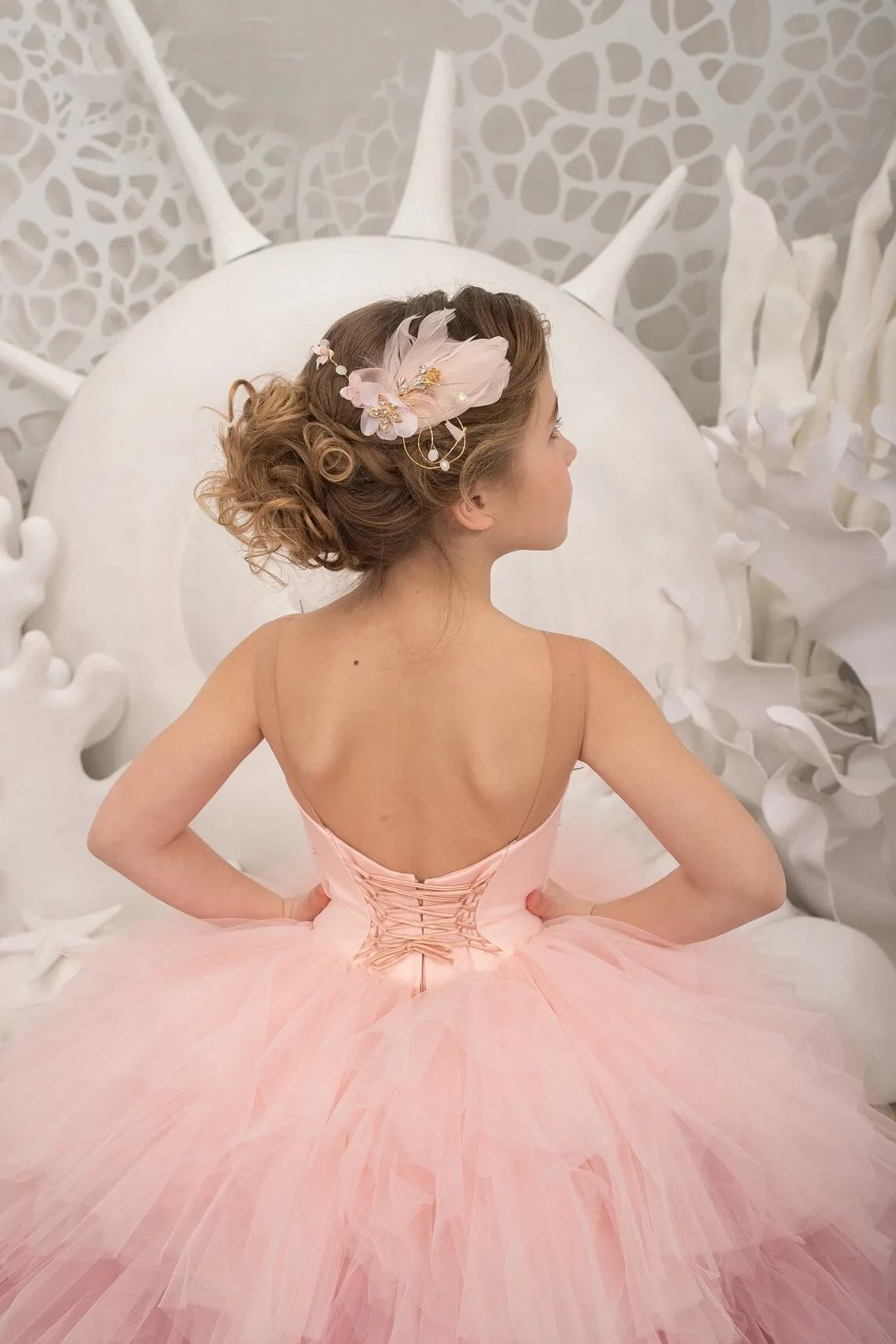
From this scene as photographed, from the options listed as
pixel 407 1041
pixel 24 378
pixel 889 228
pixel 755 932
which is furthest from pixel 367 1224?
pixel 889 228

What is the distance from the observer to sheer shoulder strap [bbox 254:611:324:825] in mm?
1079

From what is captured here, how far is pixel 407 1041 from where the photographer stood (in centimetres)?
93

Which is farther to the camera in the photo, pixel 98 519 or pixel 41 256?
pixel 41 256

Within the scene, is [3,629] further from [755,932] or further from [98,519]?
[755,932]

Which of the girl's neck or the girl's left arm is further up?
the girl's neck

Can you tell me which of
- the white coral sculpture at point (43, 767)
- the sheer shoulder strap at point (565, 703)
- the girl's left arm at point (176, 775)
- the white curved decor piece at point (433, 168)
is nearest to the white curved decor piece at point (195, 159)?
the white curved decor piece at point (433, 168)

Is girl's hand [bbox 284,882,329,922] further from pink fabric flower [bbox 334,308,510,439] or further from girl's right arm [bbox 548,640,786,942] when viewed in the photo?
pink fabric flower [bbox 334,308,510,439]

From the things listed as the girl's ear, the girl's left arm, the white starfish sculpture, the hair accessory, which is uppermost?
the hair accessory

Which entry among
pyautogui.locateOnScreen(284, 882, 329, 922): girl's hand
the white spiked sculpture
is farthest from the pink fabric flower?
the white spiked sculpture

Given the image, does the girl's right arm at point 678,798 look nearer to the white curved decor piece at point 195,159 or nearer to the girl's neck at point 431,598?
the girl's neck at point 431,598

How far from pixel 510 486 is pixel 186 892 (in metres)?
0.54

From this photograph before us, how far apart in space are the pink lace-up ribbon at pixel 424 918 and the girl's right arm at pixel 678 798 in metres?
0.18

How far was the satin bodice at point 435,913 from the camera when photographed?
1.07 m

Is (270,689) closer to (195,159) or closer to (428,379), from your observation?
→ (428,379)
